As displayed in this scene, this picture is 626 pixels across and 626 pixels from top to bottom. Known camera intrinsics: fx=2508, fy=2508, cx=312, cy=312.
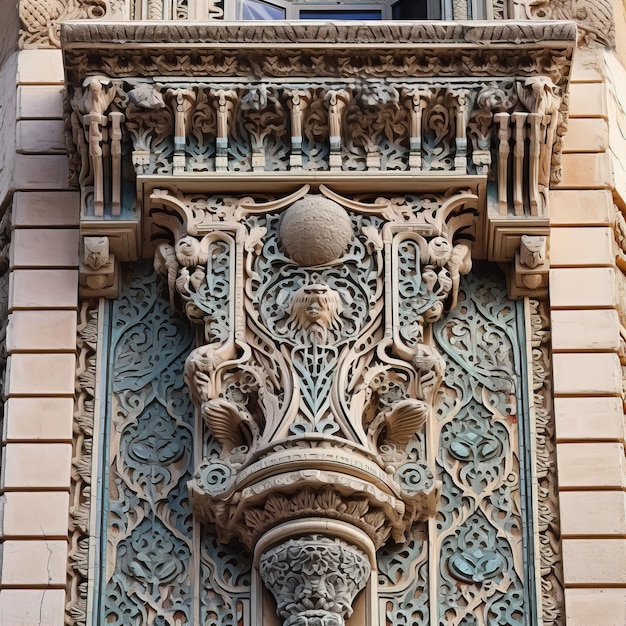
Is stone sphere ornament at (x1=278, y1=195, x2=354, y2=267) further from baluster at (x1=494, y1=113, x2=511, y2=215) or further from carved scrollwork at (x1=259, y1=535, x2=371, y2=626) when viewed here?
carved scrollwork at (x1=259, y1=535, x2=371, y2=626)

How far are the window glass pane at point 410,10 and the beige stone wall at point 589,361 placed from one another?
1077 mm

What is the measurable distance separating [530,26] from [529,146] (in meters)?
0.70

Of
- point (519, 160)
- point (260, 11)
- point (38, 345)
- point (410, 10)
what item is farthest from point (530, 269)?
point (38, 345)

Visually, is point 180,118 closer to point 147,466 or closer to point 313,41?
point 313,41

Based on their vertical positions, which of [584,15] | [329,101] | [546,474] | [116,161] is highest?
[584,15]

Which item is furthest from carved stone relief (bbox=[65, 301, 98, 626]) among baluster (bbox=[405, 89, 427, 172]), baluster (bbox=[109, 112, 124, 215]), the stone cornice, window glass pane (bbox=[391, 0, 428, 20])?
window glass pane (bbox=[391, 0, 428, 20])

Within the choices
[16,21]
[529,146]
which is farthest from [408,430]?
[16,21]

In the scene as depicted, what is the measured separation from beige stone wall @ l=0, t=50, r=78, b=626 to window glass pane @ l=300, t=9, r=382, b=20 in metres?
1.67

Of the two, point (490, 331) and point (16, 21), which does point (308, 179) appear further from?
point (16, 21)

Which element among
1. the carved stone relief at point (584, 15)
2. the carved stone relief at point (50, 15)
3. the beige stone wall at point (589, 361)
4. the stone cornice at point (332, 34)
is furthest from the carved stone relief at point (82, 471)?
the carved stone relief at point (584, 15)

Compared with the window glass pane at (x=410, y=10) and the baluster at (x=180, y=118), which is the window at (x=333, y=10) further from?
the baluster at (x=180, y=118)

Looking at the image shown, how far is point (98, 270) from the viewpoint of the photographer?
1432cm

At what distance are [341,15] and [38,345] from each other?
10.5 ft

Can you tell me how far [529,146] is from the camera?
47.2ft
